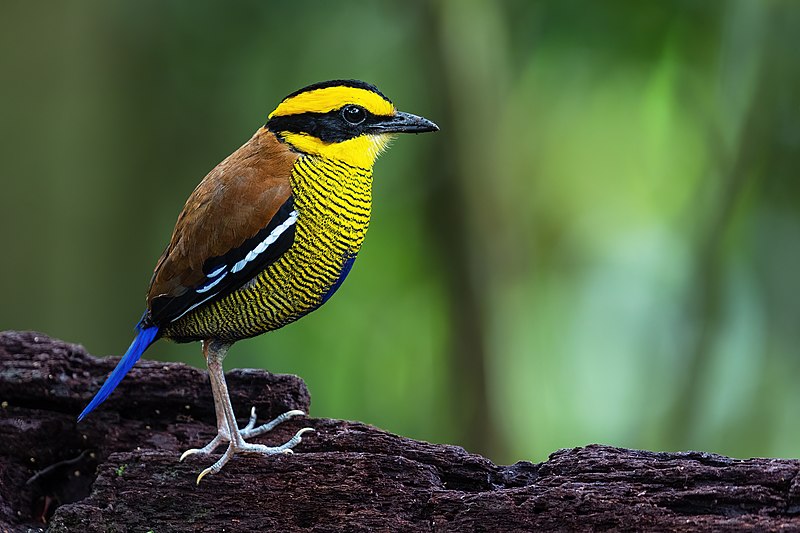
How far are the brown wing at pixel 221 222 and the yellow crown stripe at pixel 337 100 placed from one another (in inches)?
10.1

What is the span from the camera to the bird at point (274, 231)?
5.30m

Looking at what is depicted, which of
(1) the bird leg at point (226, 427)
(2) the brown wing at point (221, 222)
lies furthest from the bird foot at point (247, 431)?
(2) the brown wing at point (221, 222)

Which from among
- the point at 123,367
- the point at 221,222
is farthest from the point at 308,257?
the point at 123,367

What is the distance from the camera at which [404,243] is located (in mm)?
11727

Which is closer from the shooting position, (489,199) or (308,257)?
(308,257)

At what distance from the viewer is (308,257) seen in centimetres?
532

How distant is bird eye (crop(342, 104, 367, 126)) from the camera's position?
543 centimetres

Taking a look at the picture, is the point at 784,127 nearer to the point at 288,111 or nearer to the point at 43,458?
the point at 288,111

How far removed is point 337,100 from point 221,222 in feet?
2.87

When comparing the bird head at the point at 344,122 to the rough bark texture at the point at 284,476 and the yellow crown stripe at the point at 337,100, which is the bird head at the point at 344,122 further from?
the rough bark texture at the point at 284,476

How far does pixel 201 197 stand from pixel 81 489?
1779 mm

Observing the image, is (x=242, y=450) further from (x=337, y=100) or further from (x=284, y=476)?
(x=337, y=100)

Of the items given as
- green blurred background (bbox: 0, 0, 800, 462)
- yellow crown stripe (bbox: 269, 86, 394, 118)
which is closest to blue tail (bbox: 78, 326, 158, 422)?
yellow crown stripe (bbox: 269, 86, 394, 118)

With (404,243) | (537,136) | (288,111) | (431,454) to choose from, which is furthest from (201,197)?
(537,136)
